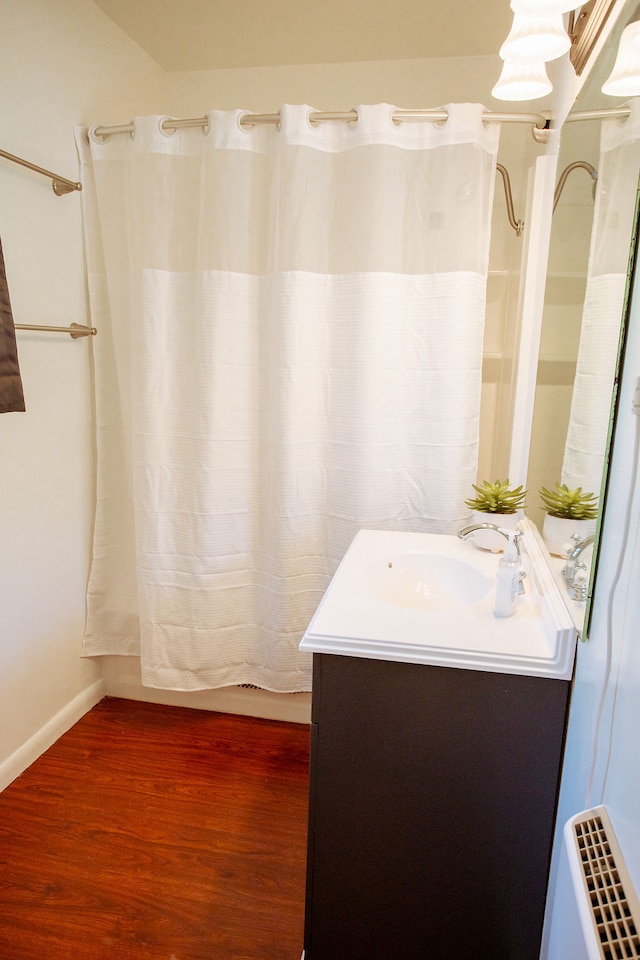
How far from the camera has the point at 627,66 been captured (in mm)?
869

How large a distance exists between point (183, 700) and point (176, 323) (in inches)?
55.4

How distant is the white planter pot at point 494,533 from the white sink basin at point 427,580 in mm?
119

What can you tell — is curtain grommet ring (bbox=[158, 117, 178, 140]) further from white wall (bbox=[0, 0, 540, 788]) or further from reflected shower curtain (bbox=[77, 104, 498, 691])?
white wall (bbox=[0, 0, 540, 788])

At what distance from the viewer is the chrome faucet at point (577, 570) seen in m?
1.09

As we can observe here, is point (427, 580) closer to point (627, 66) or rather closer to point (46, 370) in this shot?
point (627, 66)

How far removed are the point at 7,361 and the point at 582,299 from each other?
1.32 m

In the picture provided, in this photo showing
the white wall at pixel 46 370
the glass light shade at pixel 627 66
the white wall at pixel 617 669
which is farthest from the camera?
the white wall at pixel 46 370

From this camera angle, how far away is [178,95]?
91.1 inches

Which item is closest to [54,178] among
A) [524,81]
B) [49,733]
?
[524,81]

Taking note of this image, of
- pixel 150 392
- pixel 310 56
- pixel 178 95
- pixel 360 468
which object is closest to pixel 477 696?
pixel 360 468

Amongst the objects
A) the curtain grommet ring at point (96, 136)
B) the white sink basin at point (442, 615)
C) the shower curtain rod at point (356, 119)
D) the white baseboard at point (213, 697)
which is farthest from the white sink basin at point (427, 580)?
the curtain grommet ring at point (96, 136)

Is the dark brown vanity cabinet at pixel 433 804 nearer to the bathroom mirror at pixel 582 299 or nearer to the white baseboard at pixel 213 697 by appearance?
the bathroom mirror at pixel 582 299

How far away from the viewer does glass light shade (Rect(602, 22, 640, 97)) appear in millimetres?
836

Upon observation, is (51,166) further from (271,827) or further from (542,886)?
(542,886)
